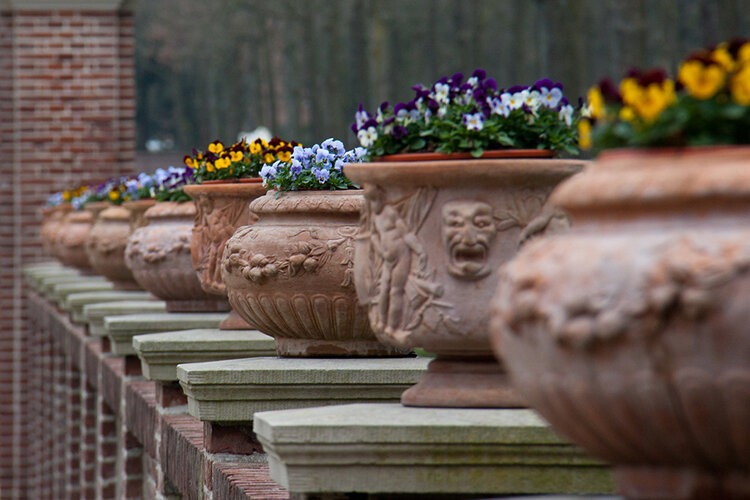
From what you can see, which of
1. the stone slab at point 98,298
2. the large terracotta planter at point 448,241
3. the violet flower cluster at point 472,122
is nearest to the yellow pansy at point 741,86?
the large terracotta planter at point 448,241

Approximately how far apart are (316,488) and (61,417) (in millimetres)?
10062

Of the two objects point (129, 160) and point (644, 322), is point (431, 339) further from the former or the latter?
point (129, 160)

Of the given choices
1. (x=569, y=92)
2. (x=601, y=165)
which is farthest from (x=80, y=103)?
(x=601, y=165)

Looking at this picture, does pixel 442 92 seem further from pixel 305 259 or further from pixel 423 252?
pixel 305 259

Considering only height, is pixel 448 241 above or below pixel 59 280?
below

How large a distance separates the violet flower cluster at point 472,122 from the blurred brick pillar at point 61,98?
1338 centimetres

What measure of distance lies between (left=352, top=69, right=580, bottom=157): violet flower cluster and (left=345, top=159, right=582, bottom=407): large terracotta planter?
13 centimetres

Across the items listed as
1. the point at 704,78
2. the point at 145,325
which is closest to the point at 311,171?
the point at 145,325

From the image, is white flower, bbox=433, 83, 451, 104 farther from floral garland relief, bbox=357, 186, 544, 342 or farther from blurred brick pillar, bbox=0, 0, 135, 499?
blurred brick pillar, bbox=0, 0, 135, 499

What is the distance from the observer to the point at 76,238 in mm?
13312

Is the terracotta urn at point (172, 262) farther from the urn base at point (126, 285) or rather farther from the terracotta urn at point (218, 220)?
the urn base at point (126, 285)

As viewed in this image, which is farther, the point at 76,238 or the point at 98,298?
the point at 76,238

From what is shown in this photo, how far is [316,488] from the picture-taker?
3.33 metres

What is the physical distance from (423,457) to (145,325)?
404cm
